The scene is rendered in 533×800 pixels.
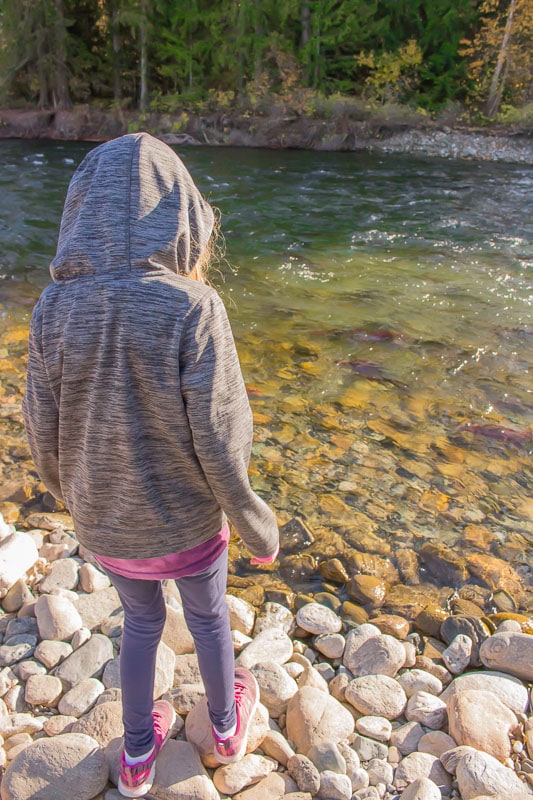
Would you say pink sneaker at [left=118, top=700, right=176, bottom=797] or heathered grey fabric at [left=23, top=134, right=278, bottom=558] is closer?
heathered grey fabric at [left=23, top=134, right=278, bottom=558]

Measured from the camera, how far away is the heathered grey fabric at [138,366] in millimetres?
1224

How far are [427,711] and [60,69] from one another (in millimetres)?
25224

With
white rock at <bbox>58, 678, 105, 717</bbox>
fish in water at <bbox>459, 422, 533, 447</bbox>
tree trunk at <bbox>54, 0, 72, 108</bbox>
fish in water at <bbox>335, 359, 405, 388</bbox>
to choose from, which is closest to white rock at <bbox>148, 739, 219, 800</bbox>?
white rock at <bbox>58, 678, 105, 717</bbox>

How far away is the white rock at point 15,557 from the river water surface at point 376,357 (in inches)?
33.2

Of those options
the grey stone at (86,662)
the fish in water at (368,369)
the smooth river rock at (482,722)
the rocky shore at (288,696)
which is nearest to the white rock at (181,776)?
the rocky shore at (288,696)

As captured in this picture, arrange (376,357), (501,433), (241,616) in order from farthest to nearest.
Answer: (376,357) < (501,433) < (241,616)

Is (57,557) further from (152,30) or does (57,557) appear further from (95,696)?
(152,30)

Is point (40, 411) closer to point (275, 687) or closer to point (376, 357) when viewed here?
point (275, 687)

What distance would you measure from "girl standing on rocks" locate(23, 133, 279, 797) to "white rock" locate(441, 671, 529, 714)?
1.11 m

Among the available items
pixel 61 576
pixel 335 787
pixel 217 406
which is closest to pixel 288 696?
pixel 335 787

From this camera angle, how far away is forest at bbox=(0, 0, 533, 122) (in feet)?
71.4

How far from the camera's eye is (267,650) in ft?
7.36

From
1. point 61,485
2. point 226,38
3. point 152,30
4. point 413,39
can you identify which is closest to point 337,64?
point 413,39

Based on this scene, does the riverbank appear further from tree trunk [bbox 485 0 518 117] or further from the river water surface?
the river water surface
